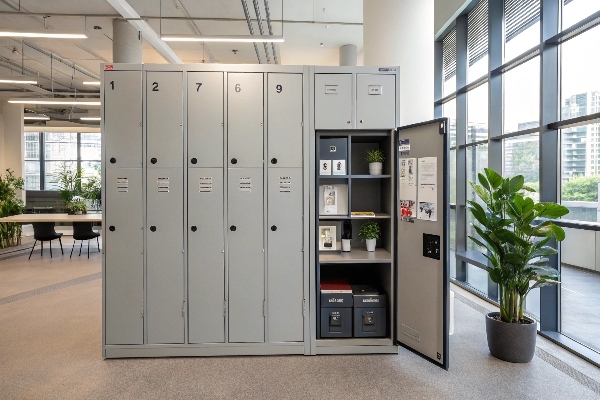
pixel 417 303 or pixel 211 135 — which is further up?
pixel 211 135

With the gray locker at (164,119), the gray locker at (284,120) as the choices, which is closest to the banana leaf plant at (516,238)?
the gray locker at (284,120)

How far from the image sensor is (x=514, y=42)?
4703 millimetres

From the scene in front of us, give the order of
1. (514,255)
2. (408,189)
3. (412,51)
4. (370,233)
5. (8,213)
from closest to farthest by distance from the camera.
A: (514,255), (408,189), (370,233), (412,51), (8,213)

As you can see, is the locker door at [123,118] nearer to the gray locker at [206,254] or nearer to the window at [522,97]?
the gray locker at [206,254]

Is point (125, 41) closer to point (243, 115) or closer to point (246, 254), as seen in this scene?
point (243, 115)

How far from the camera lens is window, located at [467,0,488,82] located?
5297mm

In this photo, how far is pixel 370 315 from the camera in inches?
146

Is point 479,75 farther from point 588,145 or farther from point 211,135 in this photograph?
point 211,135

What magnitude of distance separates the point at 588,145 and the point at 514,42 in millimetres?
1860

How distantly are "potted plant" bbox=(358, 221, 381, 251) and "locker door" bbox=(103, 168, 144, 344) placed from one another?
2.15 meters

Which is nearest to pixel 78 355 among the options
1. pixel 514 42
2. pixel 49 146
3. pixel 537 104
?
pixel 537 104

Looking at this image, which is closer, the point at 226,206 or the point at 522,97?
the point at 226,206

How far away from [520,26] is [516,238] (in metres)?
2.80

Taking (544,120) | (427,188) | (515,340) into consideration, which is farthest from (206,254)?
(544,120)
